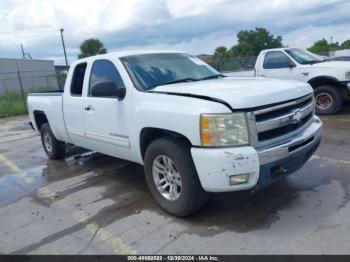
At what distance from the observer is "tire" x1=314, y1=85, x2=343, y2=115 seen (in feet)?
30.1

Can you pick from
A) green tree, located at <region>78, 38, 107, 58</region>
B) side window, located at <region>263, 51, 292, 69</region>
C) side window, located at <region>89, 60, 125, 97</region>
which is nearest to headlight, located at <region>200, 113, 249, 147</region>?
side window, located at <region>89, 60, 125, 97</region>

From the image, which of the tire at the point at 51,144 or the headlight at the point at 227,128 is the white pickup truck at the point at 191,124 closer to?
the headlight at the point at 227,128

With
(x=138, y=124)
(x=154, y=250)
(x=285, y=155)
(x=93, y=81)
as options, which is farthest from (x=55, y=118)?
(x=285, y=155)

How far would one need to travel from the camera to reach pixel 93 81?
17.7 feet

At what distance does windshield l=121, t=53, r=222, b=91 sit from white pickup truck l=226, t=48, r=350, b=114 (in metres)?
4.85

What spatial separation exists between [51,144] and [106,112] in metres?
2.88

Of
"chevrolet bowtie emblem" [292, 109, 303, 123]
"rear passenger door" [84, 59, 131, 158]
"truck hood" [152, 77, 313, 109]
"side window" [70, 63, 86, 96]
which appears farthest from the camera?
"side window" [70, 63, 86, 96]

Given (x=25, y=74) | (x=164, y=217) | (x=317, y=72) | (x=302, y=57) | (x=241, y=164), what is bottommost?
(x=164, y=217)

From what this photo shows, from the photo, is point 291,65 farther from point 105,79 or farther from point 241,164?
point 241,164

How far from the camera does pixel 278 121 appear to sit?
3.71 meters

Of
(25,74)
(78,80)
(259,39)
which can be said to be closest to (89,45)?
(25,74)

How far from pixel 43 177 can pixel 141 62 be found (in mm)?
2841

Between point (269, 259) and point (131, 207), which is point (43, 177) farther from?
point (269, 259)

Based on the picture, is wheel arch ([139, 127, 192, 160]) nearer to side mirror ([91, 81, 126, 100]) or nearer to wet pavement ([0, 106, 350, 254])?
side mirror ([91, 81, 126, 100])
